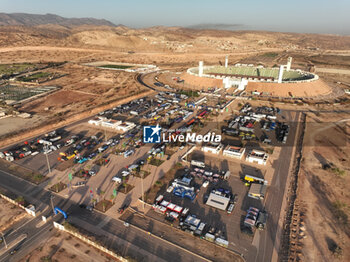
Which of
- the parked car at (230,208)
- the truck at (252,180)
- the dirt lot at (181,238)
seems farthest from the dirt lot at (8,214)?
the truck at (252,180)

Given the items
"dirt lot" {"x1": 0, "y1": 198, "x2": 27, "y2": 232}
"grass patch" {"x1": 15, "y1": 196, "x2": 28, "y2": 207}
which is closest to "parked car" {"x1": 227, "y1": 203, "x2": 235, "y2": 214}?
"dirt lot" {"x1": 0, "y1": 198, "x2": 27, "y2": 232}

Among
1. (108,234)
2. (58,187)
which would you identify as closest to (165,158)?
(58,187)

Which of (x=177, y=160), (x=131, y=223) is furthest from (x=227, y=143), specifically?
(x=131, y=223)

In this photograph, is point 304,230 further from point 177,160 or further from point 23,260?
point 23,260

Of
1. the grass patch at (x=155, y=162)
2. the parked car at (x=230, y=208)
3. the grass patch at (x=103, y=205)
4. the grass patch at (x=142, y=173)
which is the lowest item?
the grass patch at (x=103, y=205)

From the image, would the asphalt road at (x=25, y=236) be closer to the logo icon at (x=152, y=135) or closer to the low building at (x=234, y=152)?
the logo icon at (x=152, y=135)

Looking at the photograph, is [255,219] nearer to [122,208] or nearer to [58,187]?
[122,208]

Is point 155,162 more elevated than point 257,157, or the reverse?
point 257,157
